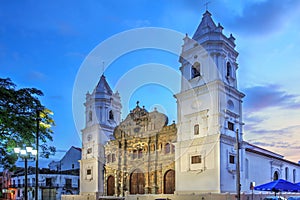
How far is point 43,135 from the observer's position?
18.2 metres

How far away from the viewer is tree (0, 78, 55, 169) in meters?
14.7

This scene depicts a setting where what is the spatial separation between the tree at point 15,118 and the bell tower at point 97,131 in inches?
1106

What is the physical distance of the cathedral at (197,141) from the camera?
102ft

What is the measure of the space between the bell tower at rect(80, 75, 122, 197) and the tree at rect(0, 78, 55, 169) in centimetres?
2809

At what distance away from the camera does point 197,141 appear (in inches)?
1271

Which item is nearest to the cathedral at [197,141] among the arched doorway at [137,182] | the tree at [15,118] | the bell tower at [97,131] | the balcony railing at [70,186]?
the arched doorway at [137,182]

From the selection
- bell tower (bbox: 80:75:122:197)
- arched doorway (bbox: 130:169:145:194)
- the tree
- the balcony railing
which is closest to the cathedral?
arched doorway (bbox: 130:169:145:194)

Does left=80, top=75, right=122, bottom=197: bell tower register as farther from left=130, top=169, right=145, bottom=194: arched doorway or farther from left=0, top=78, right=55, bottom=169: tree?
left=0, top=78, right=55, bottom=169: tree

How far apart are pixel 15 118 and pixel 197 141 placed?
19825mm

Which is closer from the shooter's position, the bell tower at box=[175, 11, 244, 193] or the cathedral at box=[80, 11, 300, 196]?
the bell tower at box=[175, 11, 244, 193]

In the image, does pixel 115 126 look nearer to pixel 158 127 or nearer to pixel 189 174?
pixel 158 127

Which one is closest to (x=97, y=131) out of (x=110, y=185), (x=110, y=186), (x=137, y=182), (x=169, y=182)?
(x=110, y=185)

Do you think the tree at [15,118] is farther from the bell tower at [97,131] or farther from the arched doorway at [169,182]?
the bell tower at [97,131]

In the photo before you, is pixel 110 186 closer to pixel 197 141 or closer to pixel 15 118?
pixel 197 141
